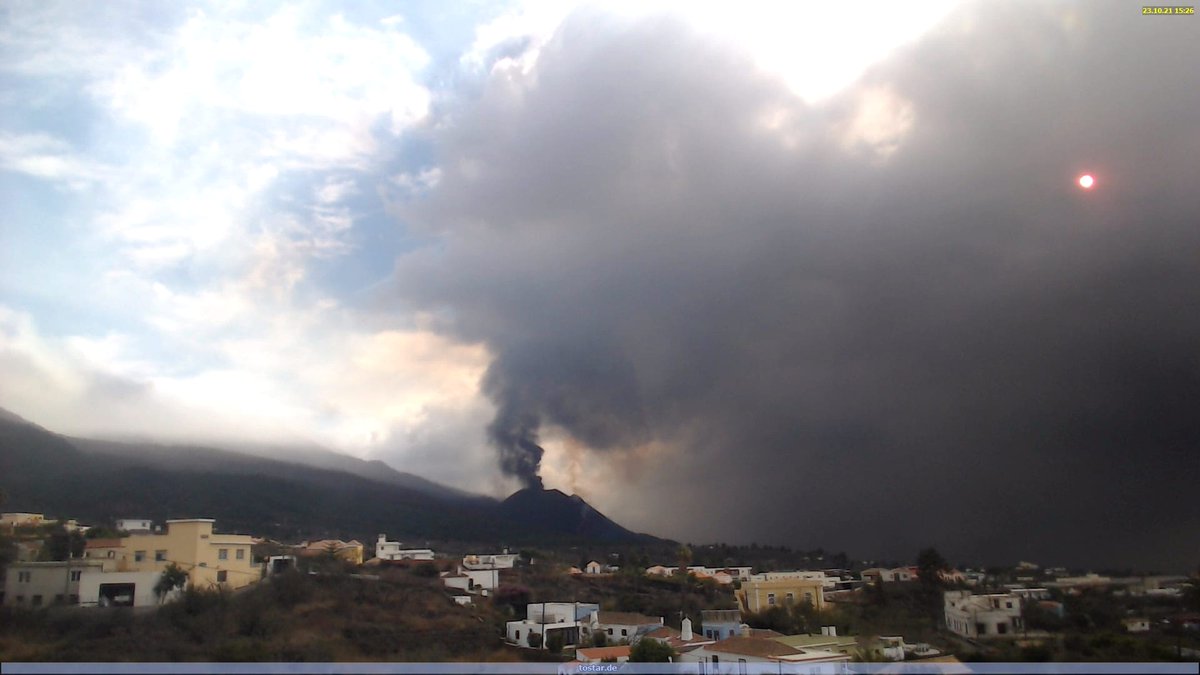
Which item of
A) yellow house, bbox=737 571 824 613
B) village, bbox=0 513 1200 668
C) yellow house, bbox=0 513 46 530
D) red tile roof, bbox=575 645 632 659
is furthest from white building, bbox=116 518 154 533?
yellow house, bbox=737 571 824 613

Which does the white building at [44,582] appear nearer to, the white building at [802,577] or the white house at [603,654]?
the white house at [603,654]

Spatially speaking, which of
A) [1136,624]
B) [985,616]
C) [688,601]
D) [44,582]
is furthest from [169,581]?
[1136,624]

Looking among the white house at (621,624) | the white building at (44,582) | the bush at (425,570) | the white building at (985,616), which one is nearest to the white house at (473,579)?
the bush at (425,570)

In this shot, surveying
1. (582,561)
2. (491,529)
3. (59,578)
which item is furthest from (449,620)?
(491,529)

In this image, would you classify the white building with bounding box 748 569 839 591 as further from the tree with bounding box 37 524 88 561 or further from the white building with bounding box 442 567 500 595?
the tree with bounding box 37 524 88 561

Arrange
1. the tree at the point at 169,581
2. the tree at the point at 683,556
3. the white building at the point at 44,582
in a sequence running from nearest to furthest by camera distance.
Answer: the white building at the point at 44,582 → the tree at the point at 169,581 → the tree at the point at 683,556

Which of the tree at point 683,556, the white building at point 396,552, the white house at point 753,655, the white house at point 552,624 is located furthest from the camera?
the tree at point 683,556
